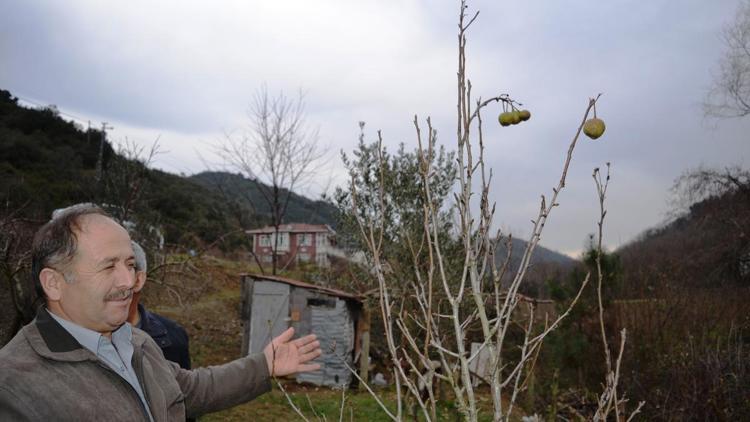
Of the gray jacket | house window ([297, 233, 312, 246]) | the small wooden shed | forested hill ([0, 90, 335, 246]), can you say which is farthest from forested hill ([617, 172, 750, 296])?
the gray jacket

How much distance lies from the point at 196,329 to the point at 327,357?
4.88 meters

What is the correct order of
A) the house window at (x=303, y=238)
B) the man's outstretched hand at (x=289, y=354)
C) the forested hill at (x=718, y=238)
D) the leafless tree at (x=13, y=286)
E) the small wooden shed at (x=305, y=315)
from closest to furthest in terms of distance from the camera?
the man's outstretched hand at (x=289, y=354), the leafless tree at (x=13, y=286), the small wooden shed at (x=305, y=315), the forested hill at (x=718, y=238), the house window at (x=303, y=238)

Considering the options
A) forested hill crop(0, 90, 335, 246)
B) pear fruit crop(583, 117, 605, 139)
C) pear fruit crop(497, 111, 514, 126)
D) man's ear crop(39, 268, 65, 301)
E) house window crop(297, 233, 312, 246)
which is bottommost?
man's ear crop(39, 268, 65, 301)

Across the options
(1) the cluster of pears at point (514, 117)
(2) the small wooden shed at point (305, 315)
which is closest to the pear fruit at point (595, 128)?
(1) the cluster of pears at point (514, 117)

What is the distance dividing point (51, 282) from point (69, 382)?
354 millimetres

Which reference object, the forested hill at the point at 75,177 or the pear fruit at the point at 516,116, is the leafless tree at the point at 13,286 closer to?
the pear fruit at the point at 516,116

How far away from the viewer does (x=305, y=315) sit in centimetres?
1460

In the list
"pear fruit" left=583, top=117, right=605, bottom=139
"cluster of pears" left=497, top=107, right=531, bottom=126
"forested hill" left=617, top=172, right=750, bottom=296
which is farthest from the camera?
"forested hill" left=617, top=172, right=750, bottom=296

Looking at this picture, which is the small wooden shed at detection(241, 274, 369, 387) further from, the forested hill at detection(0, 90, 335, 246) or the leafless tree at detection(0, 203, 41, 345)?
the forested hill at detection(0, 90, 335, 246)

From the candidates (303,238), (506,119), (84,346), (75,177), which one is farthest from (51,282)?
(75,177)

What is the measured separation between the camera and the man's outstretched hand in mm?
2438

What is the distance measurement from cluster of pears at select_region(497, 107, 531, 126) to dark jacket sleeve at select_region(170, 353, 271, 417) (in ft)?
4.78

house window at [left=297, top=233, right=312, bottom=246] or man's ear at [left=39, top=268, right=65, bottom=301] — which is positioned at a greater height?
house window at [left=297, top=233, right=312, bottom=246]

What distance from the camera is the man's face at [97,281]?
181 centimetres
